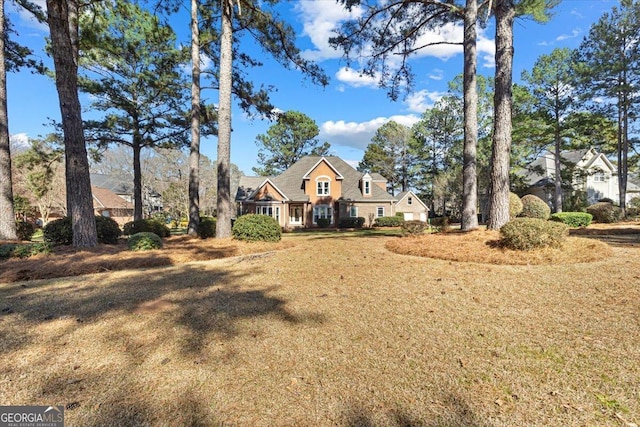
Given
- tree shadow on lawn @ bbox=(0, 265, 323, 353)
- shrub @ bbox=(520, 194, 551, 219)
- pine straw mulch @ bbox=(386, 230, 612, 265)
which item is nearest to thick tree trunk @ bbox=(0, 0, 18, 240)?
tree shadow on lawn @ bbox=(0, 265, 323, 353)

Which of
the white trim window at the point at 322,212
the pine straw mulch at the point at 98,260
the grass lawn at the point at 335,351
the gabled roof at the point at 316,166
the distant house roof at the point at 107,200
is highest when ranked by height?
the gabled roof at the point at 316,166

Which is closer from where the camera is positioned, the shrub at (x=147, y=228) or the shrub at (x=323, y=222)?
the shrub at (x=147, y=228)

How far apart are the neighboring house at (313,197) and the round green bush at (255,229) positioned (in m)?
14.3

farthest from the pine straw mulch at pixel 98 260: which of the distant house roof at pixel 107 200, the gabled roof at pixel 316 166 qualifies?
the distant house roof at pixel 107 200

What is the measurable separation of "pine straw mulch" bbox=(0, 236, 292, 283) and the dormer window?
17.8 m

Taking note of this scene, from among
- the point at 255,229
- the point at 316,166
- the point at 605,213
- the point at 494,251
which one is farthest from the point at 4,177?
the point at 605,213

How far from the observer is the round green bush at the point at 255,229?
11.6 meters

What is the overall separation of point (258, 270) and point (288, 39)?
38.6ft

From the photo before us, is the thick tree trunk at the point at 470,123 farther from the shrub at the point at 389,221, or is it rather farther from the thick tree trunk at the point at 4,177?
the thick tree trunk at the point at 4,177

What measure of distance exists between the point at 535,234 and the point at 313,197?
70.9ft

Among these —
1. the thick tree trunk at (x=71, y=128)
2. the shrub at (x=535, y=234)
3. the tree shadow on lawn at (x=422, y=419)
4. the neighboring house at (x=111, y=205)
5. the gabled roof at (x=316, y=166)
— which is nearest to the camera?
the tree shadow on lawn at (x=422, y=419)

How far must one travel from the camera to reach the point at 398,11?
12516mm

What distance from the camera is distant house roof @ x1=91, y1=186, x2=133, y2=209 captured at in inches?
1435

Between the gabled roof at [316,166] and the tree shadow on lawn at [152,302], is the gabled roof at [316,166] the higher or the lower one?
the higher one
